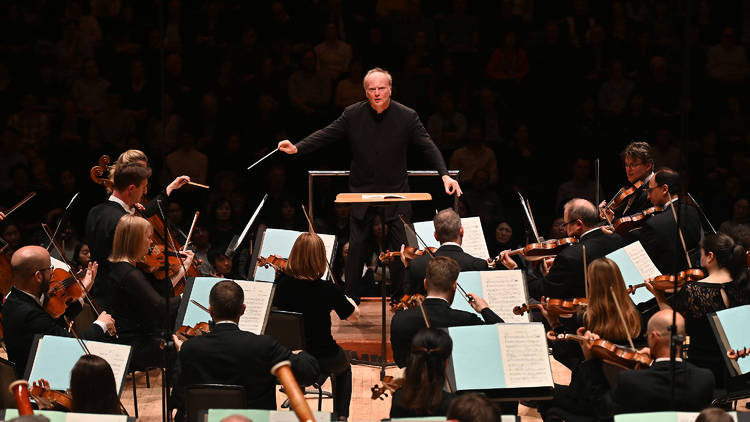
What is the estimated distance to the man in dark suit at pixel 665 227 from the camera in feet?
20.1

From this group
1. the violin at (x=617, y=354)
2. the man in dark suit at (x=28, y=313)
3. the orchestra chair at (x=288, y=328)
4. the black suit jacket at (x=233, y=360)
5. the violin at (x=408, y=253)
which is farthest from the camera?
the violin at (x=408, y=253)

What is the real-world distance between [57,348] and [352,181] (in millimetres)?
2599

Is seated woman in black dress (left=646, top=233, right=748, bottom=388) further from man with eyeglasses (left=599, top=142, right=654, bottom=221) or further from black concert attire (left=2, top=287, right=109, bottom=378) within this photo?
black concert attire (left=2, top=287, right=109, bottom=378)

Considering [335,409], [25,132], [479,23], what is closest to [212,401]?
[335,409]

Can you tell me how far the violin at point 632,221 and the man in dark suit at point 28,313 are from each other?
129 inches

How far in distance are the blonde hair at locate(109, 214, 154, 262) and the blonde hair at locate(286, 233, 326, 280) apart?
0.87 metres

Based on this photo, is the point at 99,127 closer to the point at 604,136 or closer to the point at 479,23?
the point at 479,23

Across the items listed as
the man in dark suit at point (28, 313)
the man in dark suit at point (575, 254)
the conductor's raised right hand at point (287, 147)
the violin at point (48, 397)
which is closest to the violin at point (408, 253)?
the man in dark suit at point (575, 254)

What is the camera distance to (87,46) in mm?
10328

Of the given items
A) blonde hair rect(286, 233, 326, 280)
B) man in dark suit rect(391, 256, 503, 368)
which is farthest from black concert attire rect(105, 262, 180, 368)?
man in dark suit rect(391, 256, 503, 368)

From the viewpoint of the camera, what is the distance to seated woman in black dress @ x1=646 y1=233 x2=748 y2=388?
5.33 m

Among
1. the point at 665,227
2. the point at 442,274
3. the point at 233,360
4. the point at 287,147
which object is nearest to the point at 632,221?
the point at 665,227

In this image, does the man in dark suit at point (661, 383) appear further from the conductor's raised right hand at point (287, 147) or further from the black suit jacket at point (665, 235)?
the conductor's raised right hand at point (287, 147)

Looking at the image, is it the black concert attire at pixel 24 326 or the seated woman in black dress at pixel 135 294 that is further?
the seated woman in black dress at pixel 135 294
